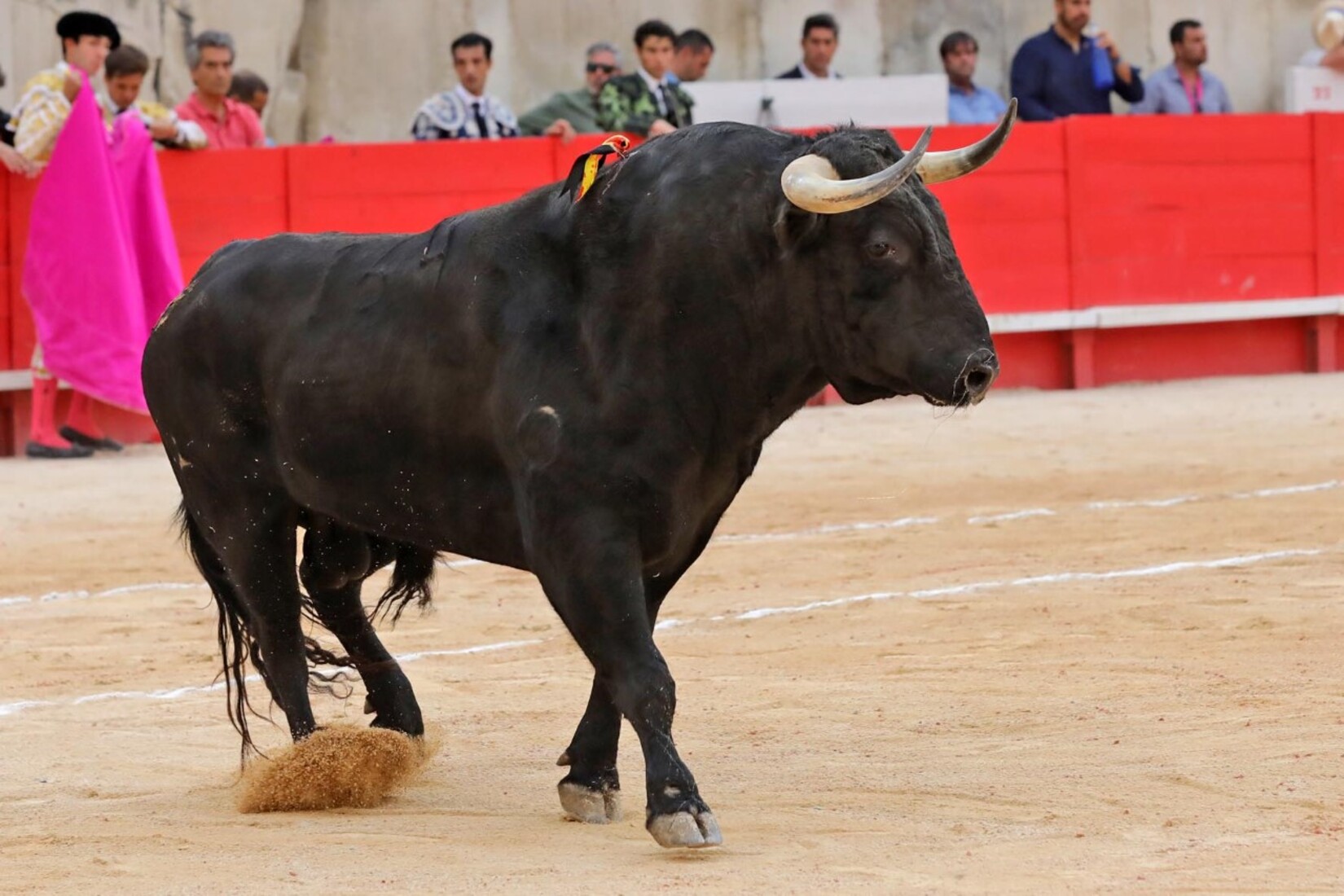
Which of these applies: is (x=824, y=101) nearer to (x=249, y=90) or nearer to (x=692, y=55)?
(x=692, y=55)

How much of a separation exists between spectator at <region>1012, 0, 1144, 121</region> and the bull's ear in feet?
28.4

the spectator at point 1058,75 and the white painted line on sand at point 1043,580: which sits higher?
the spectator at point 1058,75

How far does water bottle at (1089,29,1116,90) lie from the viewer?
1202cm

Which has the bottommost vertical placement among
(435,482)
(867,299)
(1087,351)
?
(1087,351)

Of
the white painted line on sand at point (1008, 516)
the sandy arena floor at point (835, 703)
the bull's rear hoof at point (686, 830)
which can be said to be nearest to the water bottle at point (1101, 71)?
the sandy arena floor at point (835, 703)

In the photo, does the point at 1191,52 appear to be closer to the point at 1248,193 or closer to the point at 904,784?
the point at 1248,193

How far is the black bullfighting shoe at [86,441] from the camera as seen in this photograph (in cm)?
965

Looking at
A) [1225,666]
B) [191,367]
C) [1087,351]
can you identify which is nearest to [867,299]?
[191,367]

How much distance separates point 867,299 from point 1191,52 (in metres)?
9.58

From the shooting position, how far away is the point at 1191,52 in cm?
1255

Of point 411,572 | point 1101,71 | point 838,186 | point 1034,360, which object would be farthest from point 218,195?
point 838,186

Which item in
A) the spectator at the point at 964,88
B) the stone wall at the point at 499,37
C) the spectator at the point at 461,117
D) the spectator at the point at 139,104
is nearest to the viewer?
the spectator at the point at 139,104

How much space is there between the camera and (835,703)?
15.8 feet

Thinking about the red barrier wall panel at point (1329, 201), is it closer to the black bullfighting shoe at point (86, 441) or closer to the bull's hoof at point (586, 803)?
the black bullfighting shoe at point (86, 441)
